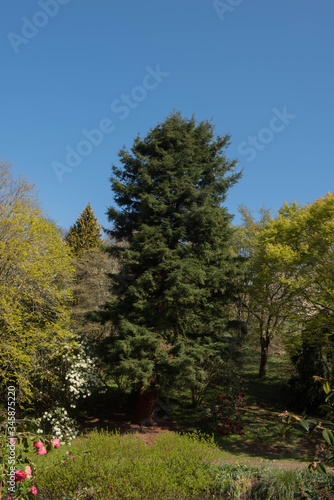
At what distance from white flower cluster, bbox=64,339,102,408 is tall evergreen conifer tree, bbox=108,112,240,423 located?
75cm

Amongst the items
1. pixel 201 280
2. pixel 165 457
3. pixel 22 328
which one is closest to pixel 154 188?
pixel 201 280

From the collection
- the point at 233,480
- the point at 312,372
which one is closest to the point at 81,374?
the point at 233,480

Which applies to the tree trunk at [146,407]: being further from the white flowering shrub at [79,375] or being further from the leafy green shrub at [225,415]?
the leafy green shrub at [225,415]

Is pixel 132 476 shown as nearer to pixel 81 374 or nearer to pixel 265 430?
pixel 81 374

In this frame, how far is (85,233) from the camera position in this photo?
2798 cm

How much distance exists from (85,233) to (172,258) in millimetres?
17227

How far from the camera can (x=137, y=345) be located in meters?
10.8

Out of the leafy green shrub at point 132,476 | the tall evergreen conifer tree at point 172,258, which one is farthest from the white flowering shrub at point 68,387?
the leafy green shrub at point 132,476

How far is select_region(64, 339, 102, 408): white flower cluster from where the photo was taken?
35.2 feet

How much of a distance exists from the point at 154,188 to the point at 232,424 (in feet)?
29.5

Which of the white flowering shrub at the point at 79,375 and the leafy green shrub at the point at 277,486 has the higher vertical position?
the white flowering shrub at the point at 79,375

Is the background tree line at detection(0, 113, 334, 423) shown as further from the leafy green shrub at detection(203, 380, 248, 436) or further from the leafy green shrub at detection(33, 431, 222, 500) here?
the leafy green shrub at detection(33, 431, 222, 500)

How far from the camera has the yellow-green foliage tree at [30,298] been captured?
9.97 metres

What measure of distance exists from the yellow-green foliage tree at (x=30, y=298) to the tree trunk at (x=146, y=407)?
10.8 feet
